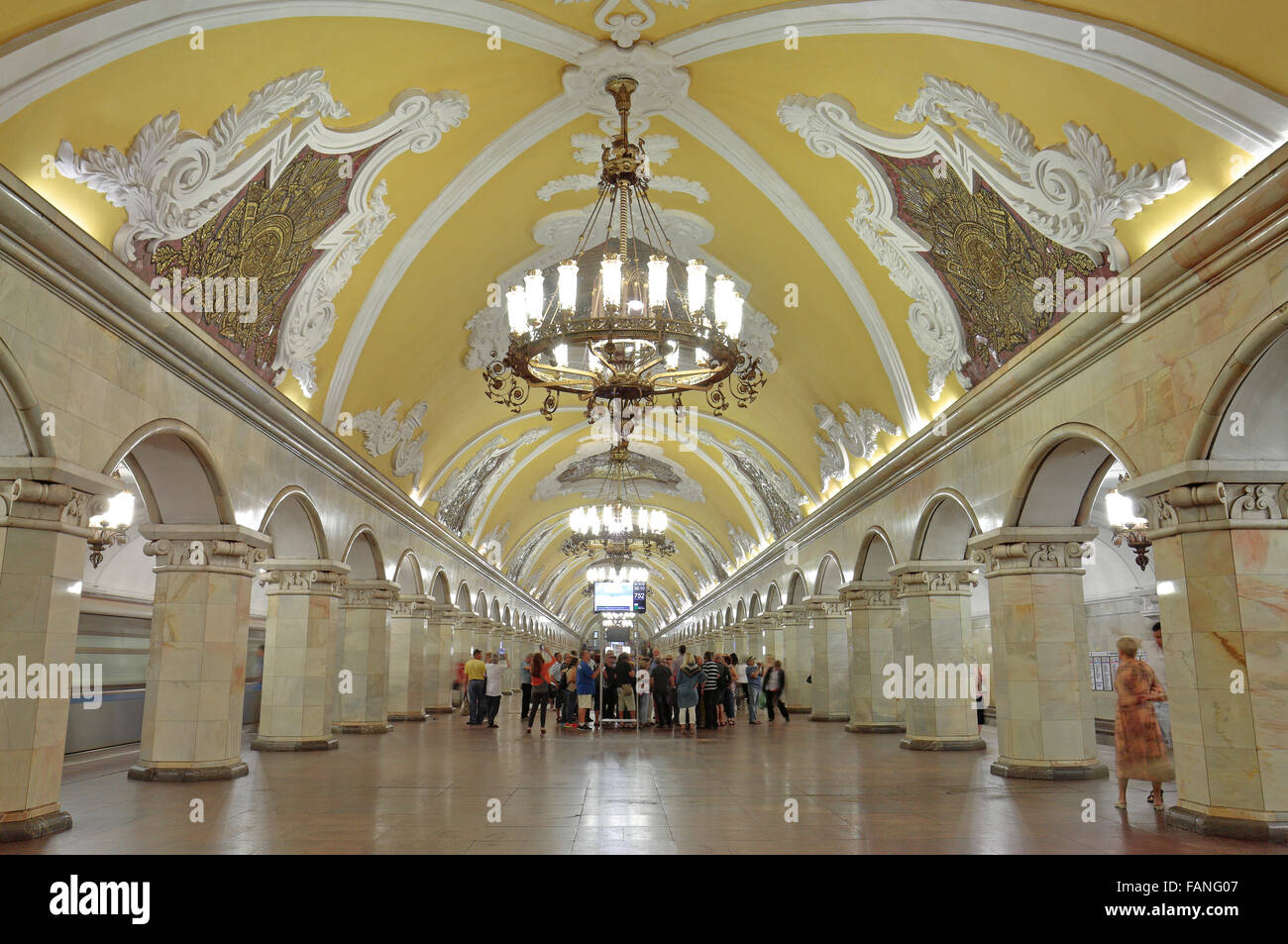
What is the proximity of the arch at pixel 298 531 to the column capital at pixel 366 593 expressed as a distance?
274 centimetres

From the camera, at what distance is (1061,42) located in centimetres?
640

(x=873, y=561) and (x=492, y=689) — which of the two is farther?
(x=492, y=689)

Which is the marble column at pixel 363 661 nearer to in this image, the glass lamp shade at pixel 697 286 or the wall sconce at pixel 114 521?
the wall sconce at pixel 114 521


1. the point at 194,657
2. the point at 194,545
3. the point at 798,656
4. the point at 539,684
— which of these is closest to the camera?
the point at 194,657

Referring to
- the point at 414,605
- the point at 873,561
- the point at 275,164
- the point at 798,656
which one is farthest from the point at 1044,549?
the point at 414,605

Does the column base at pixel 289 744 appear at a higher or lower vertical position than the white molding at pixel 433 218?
lower

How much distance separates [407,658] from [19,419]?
12389 millimetres

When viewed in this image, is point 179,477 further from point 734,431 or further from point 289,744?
point 734,431

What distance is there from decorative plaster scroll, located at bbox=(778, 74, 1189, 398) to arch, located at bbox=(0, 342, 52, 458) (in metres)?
6.68

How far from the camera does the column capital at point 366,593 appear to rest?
1450 cm

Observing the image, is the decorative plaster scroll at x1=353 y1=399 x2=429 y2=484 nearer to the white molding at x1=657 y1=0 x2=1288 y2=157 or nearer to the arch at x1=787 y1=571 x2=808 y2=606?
the white molding at x1=657 y1=0 x2=1288 y2=157

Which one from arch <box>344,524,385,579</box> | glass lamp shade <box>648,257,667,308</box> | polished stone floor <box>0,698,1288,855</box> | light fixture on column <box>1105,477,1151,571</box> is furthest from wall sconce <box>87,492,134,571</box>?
light fixture on column <box>1105,477,1151,571</box>

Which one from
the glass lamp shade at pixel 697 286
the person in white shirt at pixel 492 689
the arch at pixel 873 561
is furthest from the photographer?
the person in white shirt at pixel 492 689

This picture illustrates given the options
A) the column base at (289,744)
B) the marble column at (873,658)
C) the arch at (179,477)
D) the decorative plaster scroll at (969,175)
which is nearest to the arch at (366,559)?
the column base at (289,744)
